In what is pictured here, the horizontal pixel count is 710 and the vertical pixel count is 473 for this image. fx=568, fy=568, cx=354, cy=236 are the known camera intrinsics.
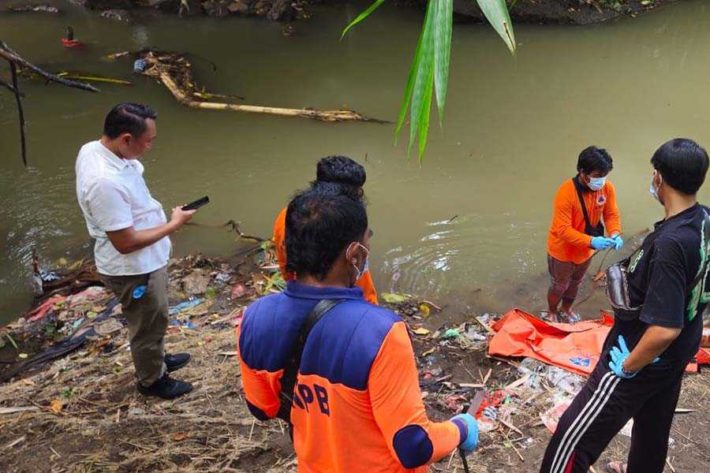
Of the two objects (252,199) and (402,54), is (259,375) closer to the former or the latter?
(252,199)

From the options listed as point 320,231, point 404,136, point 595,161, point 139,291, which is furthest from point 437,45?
point 404,136

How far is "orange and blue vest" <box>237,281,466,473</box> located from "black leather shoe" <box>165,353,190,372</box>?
91.8 inches

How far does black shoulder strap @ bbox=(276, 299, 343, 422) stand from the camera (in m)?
1.45

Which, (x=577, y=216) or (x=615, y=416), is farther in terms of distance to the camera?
(x=577, y=216)

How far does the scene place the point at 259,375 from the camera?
5.37ft

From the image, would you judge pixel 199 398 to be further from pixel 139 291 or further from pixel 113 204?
pixel 113 204

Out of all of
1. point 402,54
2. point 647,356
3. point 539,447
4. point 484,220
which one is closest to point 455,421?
point 647,356

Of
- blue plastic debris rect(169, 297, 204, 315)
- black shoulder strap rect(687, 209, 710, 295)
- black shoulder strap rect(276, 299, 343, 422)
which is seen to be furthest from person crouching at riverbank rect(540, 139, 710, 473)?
blue plastic debris rect(169, 297, 204, 315)

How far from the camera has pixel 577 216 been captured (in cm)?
391

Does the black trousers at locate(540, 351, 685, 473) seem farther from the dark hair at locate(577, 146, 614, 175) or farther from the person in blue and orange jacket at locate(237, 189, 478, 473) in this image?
the dark hair at locate(577, 146, 614, 175)

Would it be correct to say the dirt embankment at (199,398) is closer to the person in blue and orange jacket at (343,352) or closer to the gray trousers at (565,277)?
the gray trousers at (565,277)

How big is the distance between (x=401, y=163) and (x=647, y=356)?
214 inches

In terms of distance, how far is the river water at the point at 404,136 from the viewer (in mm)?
6016

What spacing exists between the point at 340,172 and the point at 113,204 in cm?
111
